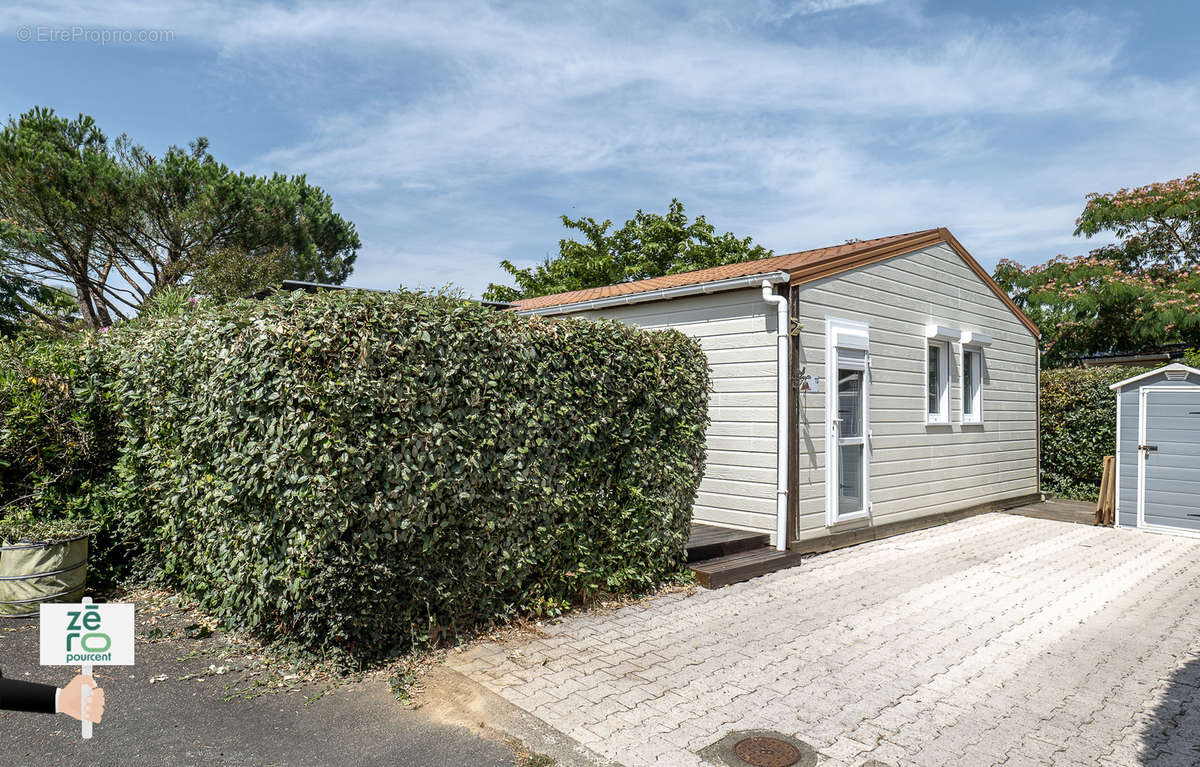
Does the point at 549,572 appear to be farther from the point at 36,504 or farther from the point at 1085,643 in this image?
the point at 36,504

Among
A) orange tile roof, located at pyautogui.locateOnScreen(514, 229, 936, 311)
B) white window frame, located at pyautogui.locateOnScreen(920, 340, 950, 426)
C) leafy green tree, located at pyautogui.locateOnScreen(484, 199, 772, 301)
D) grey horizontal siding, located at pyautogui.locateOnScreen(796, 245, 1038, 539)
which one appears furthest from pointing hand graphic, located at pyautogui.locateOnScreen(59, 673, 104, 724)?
leafy green tree, located at pyautogui.locateOnScreen(484, 199, 772, 301)

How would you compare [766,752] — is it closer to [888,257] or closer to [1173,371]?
[888,257]

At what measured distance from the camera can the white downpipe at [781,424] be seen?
6859mm

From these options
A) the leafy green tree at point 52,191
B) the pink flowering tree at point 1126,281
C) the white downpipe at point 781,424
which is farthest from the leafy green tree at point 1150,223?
the leafy green tree at point 52,191

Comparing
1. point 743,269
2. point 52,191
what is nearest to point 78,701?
point 743,269

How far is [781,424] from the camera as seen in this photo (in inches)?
271

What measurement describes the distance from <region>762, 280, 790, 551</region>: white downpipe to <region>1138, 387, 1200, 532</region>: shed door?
603cm

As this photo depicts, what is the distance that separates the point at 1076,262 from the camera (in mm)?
19703

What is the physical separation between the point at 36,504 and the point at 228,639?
251 cm

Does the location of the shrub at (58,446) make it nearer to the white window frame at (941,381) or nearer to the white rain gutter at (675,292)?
the white rain gutter at (675,292)

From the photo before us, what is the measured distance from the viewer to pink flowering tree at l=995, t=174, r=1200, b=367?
1766 centimetres

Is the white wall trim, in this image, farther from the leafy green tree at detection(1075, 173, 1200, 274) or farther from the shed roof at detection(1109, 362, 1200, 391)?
the leafy green tree at detection(1075, 173, 1200, 274)

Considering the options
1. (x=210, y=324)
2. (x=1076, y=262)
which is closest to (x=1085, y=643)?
(x=210, y=324)

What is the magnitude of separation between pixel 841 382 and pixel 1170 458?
5218mm
